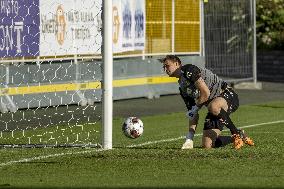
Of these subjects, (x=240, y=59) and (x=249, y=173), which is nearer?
(x=249, y=173)

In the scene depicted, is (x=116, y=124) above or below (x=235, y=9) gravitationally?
below

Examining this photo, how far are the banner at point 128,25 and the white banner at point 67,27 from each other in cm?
209

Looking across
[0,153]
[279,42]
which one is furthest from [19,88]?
[279,42]

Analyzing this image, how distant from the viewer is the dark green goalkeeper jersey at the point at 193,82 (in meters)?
15.1

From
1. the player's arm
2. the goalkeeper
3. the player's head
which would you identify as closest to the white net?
the goalkeeper

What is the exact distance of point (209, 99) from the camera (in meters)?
15.5

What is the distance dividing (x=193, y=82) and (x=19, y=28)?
6881mm

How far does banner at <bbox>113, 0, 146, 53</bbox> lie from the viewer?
85.7 ft

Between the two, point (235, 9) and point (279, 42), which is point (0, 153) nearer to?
point (235, 9)

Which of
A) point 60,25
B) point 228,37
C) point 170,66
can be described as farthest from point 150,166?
point 228,37

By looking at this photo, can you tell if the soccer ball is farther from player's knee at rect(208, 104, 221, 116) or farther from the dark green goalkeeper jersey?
player's knee at rect(208, 104, 221, 116)

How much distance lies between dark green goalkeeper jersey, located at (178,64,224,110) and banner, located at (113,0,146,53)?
10428mm

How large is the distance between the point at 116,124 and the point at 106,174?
8.12 meters

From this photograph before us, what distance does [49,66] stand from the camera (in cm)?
2406
